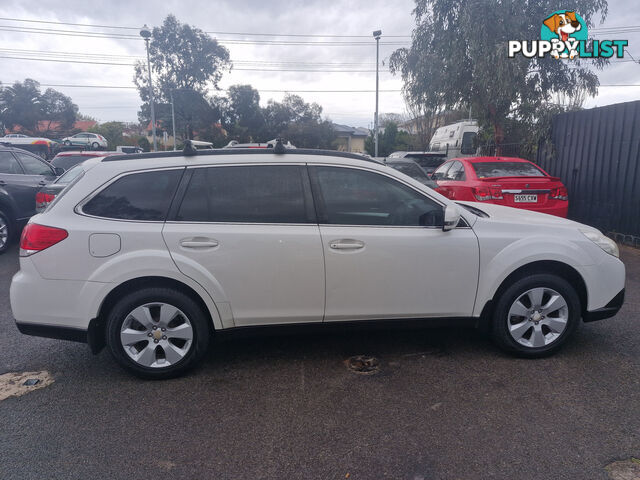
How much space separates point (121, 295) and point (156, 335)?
15.5 inches

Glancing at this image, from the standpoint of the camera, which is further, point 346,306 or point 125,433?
point 346,306

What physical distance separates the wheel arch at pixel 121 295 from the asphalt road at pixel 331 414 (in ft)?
1.24

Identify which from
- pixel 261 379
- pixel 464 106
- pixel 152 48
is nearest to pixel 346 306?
pixel 261 379

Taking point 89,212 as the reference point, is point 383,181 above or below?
above

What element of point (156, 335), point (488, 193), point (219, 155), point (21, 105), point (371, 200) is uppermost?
point (21, 105)

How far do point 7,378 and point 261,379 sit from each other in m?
1.99

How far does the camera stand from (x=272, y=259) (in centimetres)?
335

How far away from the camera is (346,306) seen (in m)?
3.50

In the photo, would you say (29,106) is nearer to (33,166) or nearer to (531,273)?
(33,166)

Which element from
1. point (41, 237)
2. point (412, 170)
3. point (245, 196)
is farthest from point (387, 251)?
point (412, 170)

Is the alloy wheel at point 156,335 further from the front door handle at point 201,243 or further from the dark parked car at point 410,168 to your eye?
the dark parked car at point 410,168

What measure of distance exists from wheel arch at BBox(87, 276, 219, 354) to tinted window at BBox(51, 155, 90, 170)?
9771mm

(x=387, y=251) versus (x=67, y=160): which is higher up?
(x=67, y=160)

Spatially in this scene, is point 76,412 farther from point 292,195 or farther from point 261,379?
point 292,195
